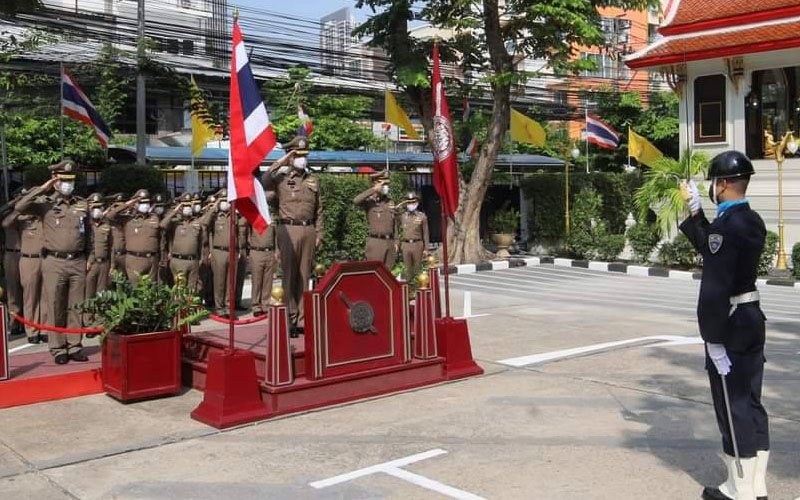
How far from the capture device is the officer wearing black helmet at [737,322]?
395 centimetres

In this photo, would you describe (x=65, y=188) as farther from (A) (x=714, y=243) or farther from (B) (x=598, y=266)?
(B) (x=598, y=266)

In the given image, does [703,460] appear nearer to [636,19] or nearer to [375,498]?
[375,498]

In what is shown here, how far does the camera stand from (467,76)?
65.0 feet

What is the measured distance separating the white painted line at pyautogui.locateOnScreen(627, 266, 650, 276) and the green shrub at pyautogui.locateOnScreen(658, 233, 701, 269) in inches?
25.0

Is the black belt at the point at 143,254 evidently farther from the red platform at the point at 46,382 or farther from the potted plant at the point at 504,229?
the potted plant at the point at 504,229

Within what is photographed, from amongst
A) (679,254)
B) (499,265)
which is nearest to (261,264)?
(499,265)

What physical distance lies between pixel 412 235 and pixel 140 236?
3834 millimetres

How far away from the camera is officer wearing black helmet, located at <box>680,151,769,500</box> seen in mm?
3953

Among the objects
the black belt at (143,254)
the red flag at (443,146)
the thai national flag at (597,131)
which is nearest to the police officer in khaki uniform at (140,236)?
the black belt at (143,254)

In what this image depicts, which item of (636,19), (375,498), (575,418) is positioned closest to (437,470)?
(375,498)

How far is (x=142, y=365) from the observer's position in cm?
640

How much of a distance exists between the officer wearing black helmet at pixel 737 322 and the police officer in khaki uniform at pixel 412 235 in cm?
810

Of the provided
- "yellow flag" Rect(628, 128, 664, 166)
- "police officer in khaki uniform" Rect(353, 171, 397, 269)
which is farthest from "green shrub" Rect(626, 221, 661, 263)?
"police officer in khaki uniform" Rect(353, 171, 397, 269)

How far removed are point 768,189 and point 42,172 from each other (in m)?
14.3
